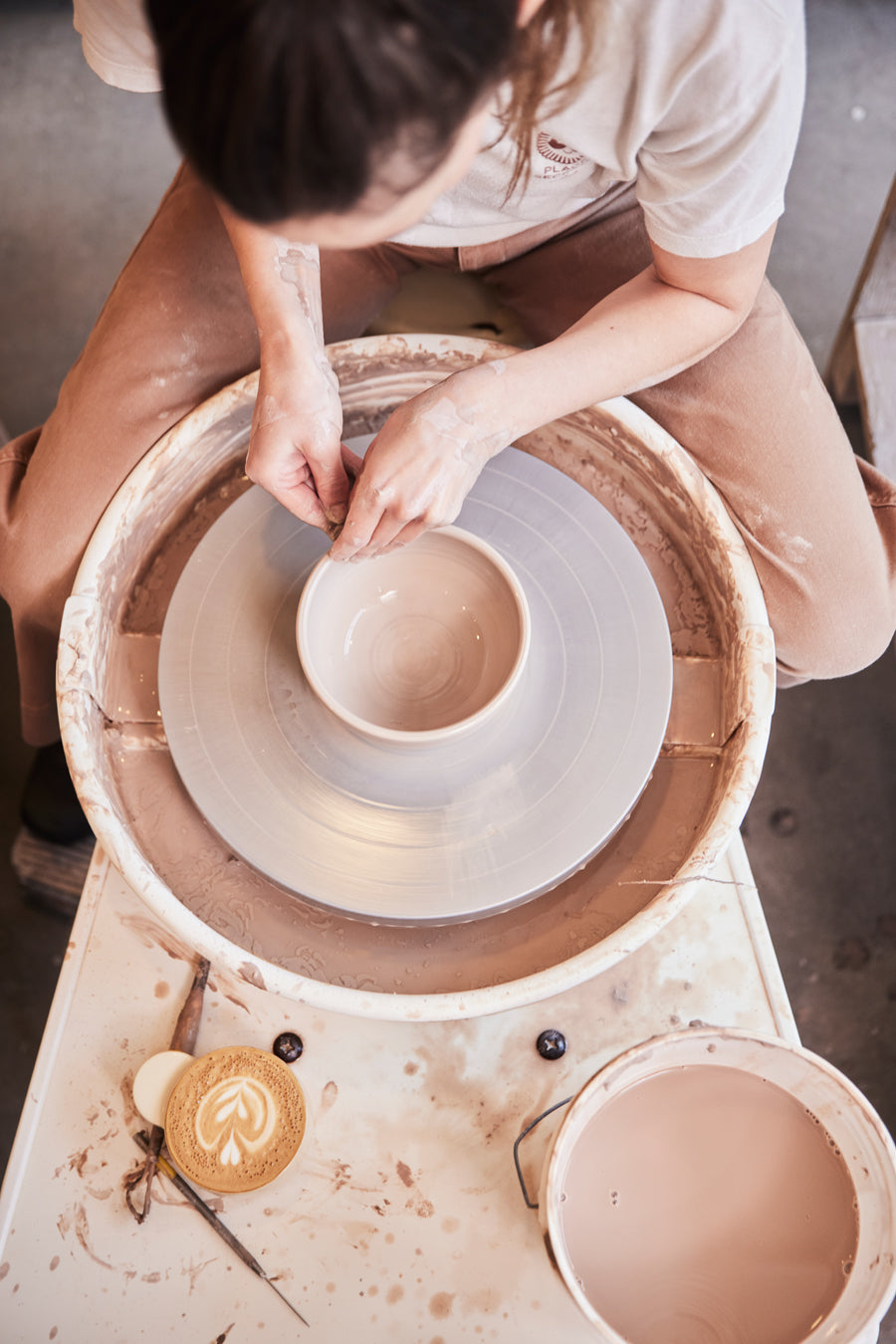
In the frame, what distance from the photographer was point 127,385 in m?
1.28

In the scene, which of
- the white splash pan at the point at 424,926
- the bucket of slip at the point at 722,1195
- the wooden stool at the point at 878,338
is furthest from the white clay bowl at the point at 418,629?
the wooden stool at the point at 878,338

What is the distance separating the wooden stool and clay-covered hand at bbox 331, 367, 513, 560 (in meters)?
1.17

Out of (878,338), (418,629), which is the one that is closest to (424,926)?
(418,629)

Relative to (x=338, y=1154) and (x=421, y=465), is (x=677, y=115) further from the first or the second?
(x=338, y=1154)

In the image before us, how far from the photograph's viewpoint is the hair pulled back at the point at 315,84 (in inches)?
22.8

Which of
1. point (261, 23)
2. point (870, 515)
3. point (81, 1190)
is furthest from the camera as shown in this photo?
point (870, 515)

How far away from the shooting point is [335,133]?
1.99 ft

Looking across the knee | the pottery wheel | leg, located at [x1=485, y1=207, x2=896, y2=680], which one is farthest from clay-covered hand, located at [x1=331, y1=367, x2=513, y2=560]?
the knee

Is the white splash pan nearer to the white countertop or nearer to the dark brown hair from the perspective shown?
the white countertop

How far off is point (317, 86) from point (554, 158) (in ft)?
1.95

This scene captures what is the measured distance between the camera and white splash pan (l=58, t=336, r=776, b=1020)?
1.02 m

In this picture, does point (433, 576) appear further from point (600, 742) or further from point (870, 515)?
point (870, 515)

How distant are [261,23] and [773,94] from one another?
1.89ft

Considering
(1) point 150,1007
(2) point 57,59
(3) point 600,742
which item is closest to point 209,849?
(1) point 150,1007
